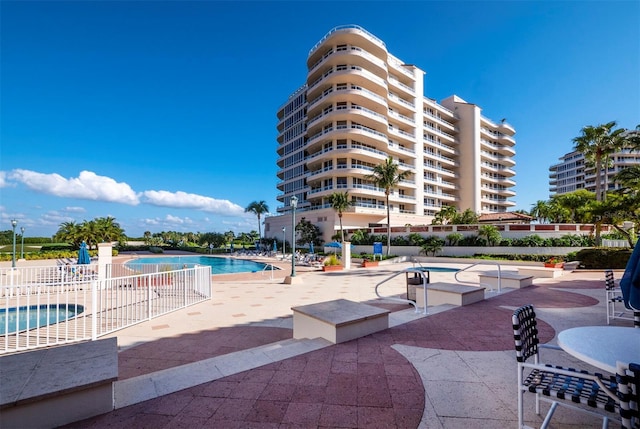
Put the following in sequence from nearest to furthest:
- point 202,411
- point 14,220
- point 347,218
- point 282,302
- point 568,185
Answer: point 202,411 < point 282,302 < point 14,220 < point 347,218 < point 568,185

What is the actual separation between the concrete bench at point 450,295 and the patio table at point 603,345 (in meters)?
5.13

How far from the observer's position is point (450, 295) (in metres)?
8.10

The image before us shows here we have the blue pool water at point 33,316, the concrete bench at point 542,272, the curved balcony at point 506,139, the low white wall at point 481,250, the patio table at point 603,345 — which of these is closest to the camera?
the patio table at point 603,345

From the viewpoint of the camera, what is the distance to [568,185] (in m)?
105

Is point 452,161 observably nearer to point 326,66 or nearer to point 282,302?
point 326,66

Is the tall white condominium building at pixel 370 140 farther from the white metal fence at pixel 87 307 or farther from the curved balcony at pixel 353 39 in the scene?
the white metal fence at pixel 87 307

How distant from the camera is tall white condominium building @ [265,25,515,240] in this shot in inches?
1641

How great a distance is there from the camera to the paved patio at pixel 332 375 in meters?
2.90

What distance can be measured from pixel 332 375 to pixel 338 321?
3.89 feet

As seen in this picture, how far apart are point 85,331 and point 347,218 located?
3602cm

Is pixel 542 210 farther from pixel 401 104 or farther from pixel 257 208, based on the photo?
pixel 257 208

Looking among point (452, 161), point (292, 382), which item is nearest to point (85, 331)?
point (292, 382)

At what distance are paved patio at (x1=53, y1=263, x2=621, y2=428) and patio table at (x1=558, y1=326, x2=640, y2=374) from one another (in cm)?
83

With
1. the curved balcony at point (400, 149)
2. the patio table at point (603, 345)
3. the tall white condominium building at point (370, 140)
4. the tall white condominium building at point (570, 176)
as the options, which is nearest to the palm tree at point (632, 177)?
the tall white condominium building at point (370, 140)
